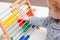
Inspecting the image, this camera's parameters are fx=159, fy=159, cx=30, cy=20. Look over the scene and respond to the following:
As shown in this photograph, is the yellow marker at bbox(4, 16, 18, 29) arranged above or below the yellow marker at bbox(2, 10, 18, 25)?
below

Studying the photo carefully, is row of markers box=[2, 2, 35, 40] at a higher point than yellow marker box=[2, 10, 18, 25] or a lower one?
lower

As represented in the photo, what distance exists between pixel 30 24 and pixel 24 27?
63mm

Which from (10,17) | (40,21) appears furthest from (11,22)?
(40,21)

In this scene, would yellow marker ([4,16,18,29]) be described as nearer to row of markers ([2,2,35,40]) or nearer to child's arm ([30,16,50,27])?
row of markers ([2,2,35,40])

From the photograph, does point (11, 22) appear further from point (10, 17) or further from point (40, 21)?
point (40, 21)

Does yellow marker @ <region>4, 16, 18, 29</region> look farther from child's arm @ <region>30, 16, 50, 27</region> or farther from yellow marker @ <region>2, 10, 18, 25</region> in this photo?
child's arm @ <region>30, 16, 50, 27</region>

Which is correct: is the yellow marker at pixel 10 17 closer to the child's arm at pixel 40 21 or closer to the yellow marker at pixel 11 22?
the yellow marker at pixel 11 22

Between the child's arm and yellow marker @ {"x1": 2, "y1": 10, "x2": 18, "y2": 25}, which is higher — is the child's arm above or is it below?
below

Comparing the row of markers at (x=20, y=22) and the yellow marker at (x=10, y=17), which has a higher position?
the yellow marker at (x=10, y=17)

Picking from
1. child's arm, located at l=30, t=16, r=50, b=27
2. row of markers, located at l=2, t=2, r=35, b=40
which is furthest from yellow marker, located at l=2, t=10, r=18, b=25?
child's arm, located at l=30, t=16, r=50, b=27

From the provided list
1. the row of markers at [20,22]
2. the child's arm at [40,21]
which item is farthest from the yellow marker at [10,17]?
the child's arm at [40,21]

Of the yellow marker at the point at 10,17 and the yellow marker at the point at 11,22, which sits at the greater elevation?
the yellow marker at the point at 10,17

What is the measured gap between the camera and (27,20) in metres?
1.21

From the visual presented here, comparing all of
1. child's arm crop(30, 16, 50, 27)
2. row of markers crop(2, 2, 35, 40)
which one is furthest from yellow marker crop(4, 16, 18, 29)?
child's arm crop(30, 16, 50, 27)
